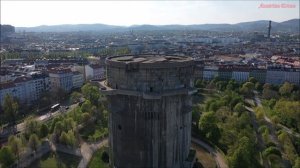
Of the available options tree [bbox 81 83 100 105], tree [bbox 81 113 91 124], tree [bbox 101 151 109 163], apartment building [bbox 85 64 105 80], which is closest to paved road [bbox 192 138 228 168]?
tree [bbox 101 151 109 163]

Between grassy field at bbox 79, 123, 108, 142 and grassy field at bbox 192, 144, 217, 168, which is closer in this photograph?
grassy field at bbox 192, 144, 217, 168

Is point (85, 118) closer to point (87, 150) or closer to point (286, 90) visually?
point (87, 150)

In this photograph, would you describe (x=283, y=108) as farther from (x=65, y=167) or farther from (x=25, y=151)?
(x=25, y=151)

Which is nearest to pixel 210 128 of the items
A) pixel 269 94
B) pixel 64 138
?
pixel 64 138

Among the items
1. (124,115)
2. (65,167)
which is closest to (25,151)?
(65,167)

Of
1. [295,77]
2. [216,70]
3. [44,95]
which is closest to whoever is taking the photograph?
[44,95]

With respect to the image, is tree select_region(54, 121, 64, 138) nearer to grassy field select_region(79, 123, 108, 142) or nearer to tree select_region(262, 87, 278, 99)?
grassy field select_region(79, 123, 108, 142)

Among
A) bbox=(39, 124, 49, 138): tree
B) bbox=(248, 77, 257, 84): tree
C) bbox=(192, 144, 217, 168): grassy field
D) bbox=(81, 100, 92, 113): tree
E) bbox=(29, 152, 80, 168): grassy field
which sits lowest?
bbox=(29, 152, 80, 168): grassy field
